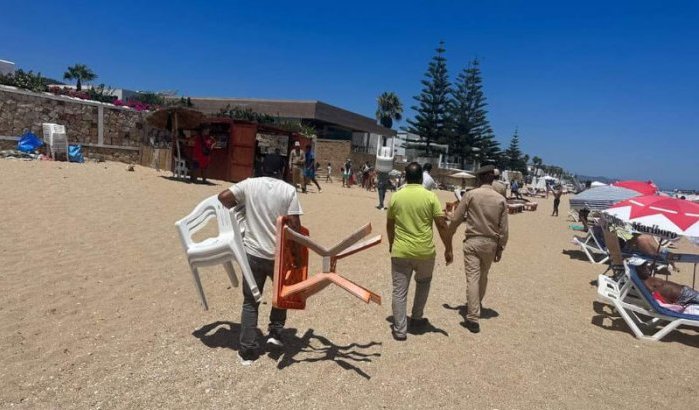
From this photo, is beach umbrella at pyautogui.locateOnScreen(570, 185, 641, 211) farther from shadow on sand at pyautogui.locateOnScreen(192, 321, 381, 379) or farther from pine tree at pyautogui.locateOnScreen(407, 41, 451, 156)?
pine tree at pyautogui.locateOnScreen(407, 41, 451, 156)

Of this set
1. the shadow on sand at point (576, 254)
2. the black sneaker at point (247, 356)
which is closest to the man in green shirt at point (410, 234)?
the black sneaker at point (247, 356)

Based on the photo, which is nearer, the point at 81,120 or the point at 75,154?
the point at 75,154

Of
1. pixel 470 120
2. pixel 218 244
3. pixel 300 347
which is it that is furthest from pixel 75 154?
pixel 470 120

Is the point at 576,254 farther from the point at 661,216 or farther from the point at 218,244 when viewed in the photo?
the point at 218,244

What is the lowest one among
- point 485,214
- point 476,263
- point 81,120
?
point 476,263

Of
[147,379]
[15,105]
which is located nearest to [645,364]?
[147,379]

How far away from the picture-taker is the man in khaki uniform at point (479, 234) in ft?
14.1

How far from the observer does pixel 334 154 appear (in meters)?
26.9

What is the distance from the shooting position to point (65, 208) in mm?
7305

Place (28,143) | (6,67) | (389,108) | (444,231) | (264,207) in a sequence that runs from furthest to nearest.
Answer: (389,108), (6,67), (28,143), (444,231), (264,207)

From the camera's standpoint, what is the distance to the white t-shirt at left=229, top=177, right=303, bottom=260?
3207 mm

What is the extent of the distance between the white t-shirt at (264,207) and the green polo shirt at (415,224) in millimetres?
1009

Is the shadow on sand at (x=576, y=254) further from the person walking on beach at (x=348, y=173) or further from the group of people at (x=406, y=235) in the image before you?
the person walking on beach at (x=348, y=173)

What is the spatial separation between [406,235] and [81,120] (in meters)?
12.9
